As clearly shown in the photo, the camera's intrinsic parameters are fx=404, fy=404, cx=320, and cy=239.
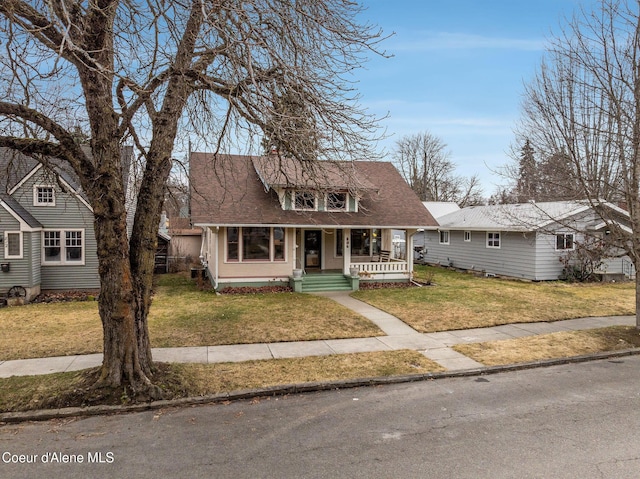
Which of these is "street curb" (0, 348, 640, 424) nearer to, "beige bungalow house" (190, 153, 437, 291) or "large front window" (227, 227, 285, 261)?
"beige bungalow house" (190, 153, 437, 291)

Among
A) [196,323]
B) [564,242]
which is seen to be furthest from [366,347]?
[564,242]

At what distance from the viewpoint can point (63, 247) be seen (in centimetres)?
1634

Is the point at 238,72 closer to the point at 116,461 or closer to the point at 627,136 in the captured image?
the point at 116,461

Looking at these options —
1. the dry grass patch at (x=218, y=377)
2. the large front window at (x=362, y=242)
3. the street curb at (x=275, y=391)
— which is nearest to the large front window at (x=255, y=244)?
the large front window at (x=362, y=242)

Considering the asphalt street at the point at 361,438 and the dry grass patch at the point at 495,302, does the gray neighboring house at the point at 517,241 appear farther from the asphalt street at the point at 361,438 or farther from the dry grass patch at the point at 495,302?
the asphalt street at the point at 361,438

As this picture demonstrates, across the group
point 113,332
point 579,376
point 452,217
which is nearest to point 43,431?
point 113,332

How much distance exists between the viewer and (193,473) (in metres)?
4.03

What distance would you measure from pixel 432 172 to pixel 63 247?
1499 inches

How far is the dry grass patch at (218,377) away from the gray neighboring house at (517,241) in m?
11.4

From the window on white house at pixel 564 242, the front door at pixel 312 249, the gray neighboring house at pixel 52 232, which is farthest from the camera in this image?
the window on white house at pixel 564 242

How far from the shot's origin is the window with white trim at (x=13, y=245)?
14.6 m

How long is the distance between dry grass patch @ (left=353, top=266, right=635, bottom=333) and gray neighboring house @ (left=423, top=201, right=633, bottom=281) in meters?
1.35

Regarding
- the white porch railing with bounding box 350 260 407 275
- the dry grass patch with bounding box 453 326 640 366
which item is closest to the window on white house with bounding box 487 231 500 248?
the white porch railing with bounding box 350 260 407 275

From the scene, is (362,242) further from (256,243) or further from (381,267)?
(256,243)
